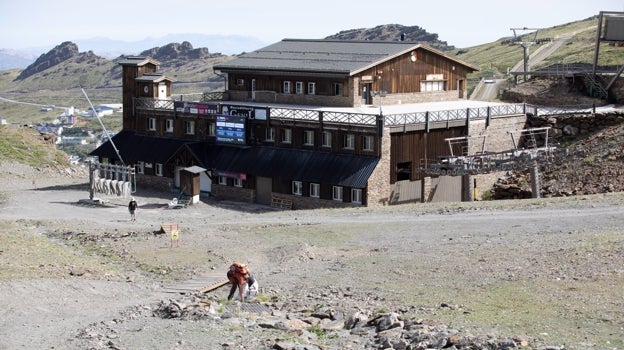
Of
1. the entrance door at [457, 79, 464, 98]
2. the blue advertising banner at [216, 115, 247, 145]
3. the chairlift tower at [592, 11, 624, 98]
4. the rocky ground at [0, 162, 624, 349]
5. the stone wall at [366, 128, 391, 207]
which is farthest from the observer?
the entrance door at [457, 79, 464, 98]

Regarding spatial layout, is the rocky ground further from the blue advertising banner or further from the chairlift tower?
the chairlift tower

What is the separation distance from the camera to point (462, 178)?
2539 inches

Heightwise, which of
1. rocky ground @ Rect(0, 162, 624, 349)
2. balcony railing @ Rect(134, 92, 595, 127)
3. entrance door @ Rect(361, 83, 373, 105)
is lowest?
rocky ground @ Rect(0, 162, 624, 349)

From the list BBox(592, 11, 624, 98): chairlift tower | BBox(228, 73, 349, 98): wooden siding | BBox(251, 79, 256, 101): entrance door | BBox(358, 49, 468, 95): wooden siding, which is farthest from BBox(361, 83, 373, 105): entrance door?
BBox(592, 11, 624, 98): chairlift tower

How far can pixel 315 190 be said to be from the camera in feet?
202

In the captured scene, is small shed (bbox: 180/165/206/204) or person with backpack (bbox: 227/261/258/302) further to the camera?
small shed (bbox: 180/165/206/204)

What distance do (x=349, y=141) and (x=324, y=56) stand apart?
1475 centimetres

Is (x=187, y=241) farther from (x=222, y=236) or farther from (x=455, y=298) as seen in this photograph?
(x=455, y=298)

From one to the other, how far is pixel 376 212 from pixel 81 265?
18395mm

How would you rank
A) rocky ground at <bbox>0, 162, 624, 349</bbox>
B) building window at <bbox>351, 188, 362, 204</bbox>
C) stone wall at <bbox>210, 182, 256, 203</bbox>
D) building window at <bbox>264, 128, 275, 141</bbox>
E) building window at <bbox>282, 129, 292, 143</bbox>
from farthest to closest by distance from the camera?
building window at <bbox>264, 128, 275, 141</bbox>
stone wall at <bbox>210, 182, 256, 203</bbox>
building window at <bbox>282, 129, 292, 143</bbox>
building window at <bbox>351, 188, 362, 204</bbox>
rocky ground at <bbox>0, 162, 624, 349</bbox>

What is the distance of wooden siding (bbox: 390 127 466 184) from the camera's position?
60.6m

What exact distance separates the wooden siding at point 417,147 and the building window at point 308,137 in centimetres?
571

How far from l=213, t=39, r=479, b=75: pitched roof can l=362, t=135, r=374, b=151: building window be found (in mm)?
9044

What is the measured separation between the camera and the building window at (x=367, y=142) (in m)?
60.1
